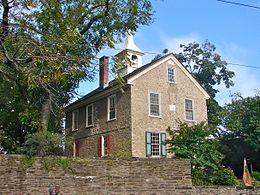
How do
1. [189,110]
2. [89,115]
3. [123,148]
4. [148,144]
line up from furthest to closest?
[89,115] < [189,110] < [148,144] < [123,148]

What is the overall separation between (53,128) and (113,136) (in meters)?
4.15

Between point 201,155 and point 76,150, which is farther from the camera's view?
point 76,150

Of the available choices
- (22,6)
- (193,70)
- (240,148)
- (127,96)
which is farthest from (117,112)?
(193,70)

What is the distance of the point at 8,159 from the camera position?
34.5 feet

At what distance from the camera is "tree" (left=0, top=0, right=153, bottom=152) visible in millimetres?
9766

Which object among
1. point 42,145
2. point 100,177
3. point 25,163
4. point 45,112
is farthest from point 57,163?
point 45,112

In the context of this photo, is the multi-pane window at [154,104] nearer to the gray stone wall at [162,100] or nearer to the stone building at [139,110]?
the stone building at [139,110]

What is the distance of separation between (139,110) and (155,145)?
2.57 meters

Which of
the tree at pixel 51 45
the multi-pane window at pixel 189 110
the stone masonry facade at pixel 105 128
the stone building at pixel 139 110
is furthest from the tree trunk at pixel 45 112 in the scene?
the multi-pane window at pixel 189 110

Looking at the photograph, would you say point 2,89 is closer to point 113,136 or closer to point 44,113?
point 44,113

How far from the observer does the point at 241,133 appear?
91.8ft

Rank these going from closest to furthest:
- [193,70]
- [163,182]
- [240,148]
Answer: [163,182] < [240,148] < [193,70]

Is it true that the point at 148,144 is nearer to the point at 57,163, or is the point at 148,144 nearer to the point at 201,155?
the point at 201,155

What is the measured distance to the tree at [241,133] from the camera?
26422mm
